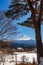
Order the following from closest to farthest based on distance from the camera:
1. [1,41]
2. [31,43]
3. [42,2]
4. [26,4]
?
[42,2] → [26,4] → [1,41] → [31,43]

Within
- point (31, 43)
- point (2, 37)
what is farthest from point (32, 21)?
Result: point (31, 43)

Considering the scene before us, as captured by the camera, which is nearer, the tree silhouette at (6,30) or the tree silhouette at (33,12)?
the tree silhouette at (33,12)

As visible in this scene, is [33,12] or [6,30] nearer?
[33,12]

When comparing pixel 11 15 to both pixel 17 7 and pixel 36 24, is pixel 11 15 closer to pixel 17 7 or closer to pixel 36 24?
pixel 17 7

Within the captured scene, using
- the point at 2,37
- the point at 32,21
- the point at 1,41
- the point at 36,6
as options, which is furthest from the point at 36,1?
the point at 1,41

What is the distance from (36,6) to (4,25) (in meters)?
6.85

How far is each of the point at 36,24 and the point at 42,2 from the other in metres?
0.72

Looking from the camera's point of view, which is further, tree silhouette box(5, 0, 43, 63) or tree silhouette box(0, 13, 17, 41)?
tree silhouette box(0, 13, 17, 41)

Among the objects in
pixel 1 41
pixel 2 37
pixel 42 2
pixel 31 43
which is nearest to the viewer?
pixel 42 2

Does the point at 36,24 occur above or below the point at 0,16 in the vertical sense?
below

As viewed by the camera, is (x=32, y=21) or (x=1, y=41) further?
(x=1, y=41)

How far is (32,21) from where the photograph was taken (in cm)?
634

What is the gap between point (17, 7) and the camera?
20.9ft

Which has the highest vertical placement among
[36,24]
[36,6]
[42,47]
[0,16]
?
[0,16]
